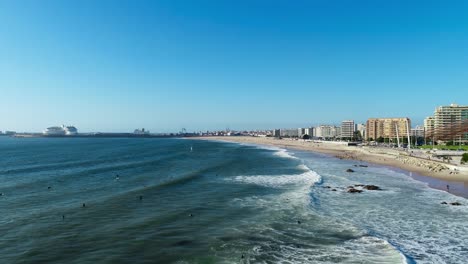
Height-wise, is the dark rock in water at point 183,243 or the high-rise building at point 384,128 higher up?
the high-rise building at point 384,128

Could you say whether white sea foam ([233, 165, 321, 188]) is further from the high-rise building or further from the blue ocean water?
the high-rise building

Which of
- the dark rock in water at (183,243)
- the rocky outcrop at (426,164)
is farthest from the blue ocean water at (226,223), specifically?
the rocky outcrop at (426,164)

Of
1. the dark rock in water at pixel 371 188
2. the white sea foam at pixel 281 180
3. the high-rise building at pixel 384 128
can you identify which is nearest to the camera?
the dark rock in water at pixel 371 188

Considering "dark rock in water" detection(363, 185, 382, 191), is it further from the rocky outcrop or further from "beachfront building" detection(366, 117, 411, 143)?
"beachfront building" detection(366, 117, 411, 143)

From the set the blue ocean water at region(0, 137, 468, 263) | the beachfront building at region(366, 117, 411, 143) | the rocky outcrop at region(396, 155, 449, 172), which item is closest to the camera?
the blue ocean water at region(0, 137, 468, 263)

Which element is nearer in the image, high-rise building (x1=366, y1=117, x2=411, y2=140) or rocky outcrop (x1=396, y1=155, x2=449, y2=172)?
rocky outcrop (x1=396, y1=155, x2=449, y2=172)

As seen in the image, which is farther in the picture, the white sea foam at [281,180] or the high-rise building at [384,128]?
the high-rise building at [384,128]

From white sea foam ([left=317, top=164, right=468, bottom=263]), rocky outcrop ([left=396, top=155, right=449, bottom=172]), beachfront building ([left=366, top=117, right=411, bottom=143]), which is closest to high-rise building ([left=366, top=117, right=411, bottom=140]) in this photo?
beachfront building ([left=366, top=117, right=411, bottom=143])

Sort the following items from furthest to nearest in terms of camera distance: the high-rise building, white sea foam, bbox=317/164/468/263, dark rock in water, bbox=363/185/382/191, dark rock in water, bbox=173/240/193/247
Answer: the high-rise building
dark rock in water, bbox=363/185/382/191
dark rock in water, bbox=173/240/193/247
white sea foam, bbox=317/164/468/263

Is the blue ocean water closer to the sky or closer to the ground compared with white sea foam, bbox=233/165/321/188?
closer to the ground

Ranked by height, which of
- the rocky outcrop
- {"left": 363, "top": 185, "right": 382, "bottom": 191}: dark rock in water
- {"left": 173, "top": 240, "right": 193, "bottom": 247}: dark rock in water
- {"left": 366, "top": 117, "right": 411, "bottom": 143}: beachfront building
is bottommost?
{"left": 173, "top": 240, "right": 193, "bottom": 247}: dark rock in water

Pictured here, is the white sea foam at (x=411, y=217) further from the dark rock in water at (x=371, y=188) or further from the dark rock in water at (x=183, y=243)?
the dark rock in water at (x=183, y=243)
